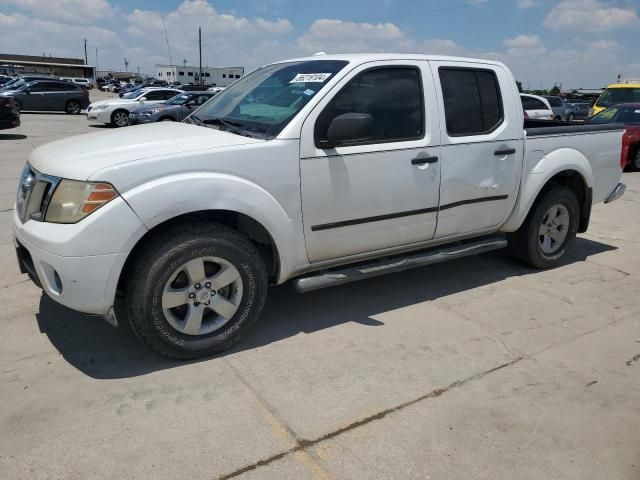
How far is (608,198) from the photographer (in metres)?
5.51

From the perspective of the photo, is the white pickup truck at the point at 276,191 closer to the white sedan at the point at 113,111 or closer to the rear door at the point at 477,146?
the rear door at the point at 477,146

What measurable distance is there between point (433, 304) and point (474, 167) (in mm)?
1112

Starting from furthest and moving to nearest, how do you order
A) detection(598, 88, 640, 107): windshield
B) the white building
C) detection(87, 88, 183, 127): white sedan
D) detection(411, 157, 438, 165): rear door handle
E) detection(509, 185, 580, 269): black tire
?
1. the white building
2. detection(87, 88, 183, 127): white sedan
3. detection(598, 88, 640, 107): windshield
4. detection(509, 185, 580, 269): black tire
5. detection(411, 157, 438, 165): rear door handle

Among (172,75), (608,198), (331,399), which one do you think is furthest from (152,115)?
(172,75)

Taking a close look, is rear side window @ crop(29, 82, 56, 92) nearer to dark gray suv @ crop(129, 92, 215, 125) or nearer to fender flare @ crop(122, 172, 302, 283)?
dark gray suv @ crop(129, 92, 215, 125)

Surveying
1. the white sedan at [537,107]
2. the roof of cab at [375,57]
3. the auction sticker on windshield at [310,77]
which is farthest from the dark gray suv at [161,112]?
the auction sticker on windshield at [310,77]

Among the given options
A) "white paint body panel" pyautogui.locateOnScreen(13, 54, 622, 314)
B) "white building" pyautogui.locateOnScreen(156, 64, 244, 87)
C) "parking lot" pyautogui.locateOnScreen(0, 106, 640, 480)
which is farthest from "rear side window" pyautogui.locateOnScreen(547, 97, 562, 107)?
"white building" pyautogui.locateOnScreen(156, 64, 244, 87)

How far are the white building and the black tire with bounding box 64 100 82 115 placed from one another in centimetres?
5537

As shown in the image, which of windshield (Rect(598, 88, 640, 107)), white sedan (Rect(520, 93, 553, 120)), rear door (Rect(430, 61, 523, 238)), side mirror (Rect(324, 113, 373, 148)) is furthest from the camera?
white sedan (Rect(520, 93, 553, 120))

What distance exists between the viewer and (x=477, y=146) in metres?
4.18

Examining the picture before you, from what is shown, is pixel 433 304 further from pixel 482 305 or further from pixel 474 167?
pixel 474 167

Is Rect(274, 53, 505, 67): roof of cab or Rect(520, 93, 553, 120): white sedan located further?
Rect(520, 93, 553, 120): white sedan

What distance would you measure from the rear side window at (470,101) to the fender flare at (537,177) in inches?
23.1

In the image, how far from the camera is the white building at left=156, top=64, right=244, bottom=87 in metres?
79.8
